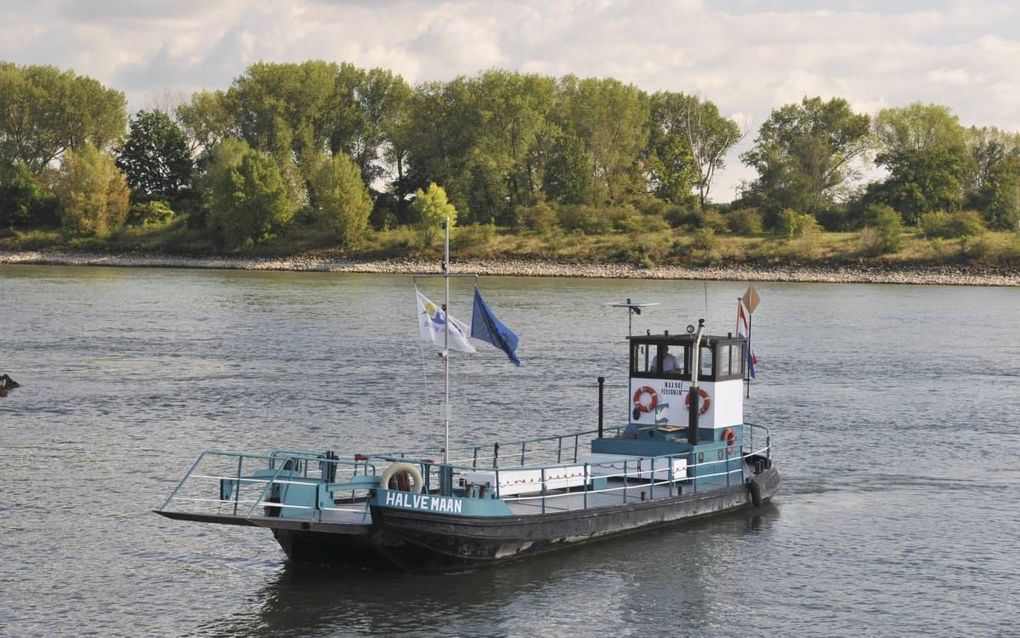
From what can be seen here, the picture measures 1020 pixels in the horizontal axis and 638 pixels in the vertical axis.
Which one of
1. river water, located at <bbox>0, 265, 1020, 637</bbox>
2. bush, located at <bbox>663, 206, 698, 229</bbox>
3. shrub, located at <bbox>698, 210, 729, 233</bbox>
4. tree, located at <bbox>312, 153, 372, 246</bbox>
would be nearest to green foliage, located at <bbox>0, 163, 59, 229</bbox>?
tree, located at <bbox>312, 153, 372, 246</bbox>

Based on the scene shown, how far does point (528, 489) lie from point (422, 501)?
3.42 metres

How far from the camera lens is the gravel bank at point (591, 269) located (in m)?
130

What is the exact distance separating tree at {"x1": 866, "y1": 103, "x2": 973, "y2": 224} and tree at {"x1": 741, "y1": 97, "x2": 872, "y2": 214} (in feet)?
13.8

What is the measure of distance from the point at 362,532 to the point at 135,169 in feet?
469

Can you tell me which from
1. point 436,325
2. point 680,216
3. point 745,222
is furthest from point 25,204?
point 436,325

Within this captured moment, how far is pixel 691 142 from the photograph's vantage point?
160875 mm

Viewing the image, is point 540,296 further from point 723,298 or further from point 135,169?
point 135,169

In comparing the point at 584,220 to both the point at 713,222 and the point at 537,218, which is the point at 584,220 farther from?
the point at 713,222

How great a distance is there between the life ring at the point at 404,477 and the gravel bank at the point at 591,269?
10851 centimetres

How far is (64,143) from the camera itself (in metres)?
165

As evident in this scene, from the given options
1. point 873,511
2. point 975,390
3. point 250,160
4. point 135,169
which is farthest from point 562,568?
point 135,169

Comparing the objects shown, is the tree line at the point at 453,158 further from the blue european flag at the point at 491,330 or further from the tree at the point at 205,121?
the blue european flag at the point at 491,330

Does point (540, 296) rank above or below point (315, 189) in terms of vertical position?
below

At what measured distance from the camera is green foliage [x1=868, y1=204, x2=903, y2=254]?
5221 inches
